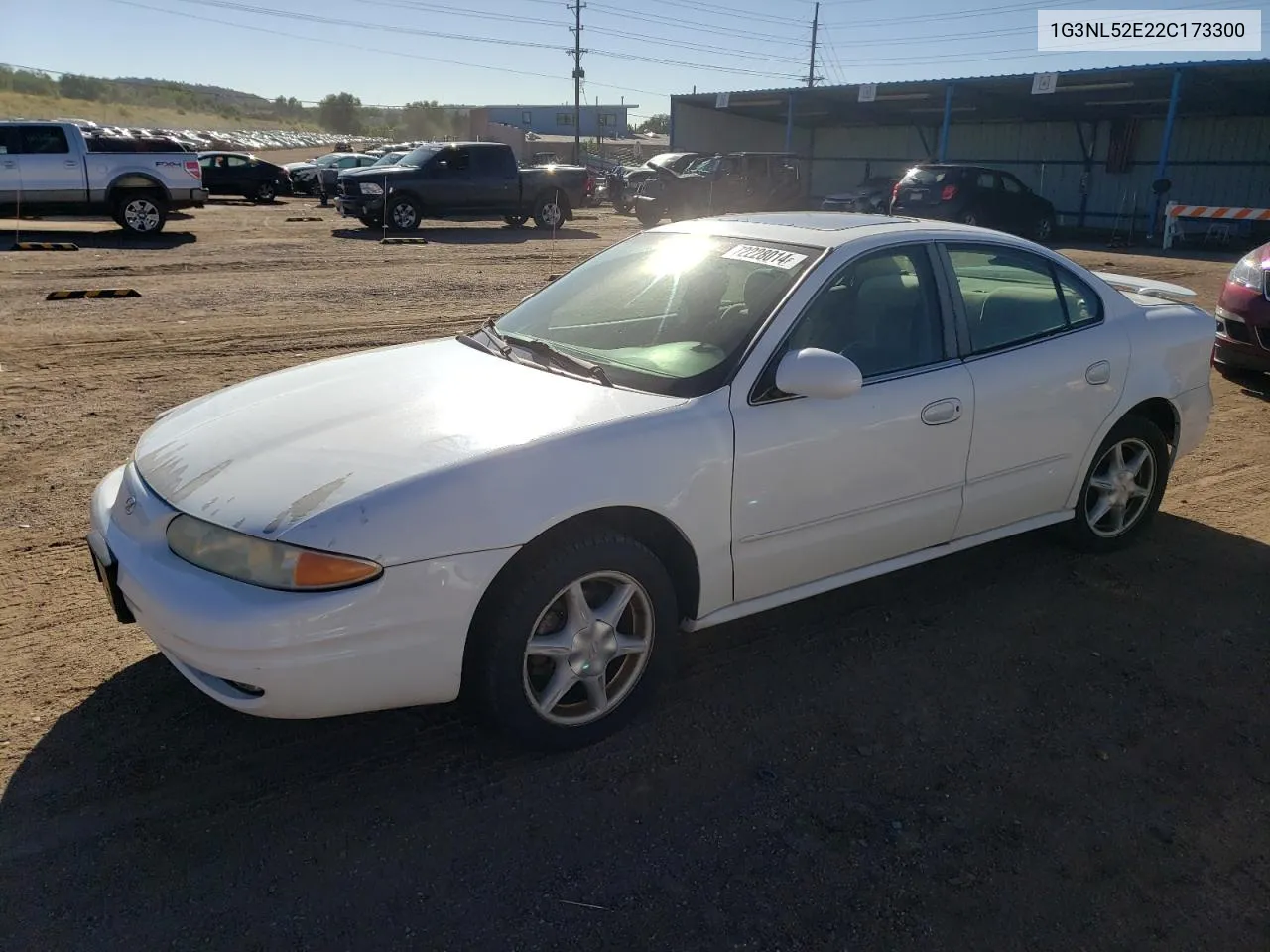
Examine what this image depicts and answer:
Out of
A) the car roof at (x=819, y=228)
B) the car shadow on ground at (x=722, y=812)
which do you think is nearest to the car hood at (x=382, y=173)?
→ the car roof at (x=819, y=228)

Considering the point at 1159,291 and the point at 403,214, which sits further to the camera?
the point at 403,214

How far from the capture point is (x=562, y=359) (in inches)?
136

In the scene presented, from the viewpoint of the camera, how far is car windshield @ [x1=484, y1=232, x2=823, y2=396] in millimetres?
3285

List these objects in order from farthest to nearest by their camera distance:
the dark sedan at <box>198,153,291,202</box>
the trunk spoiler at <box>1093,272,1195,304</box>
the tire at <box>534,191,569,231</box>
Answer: the dark sedan at <box>198,153,291,202</box> → the tire at <box>534,191,569,231</box> → the trunk spoiler at <box>1093,272,1195,304</box>

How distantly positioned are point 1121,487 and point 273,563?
3.82 metres

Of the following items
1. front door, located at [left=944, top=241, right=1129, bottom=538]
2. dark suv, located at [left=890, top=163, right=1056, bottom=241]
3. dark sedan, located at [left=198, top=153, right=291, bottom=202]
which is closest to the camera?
front door, located at [left=944, top=241, right=1129, bottom=538]

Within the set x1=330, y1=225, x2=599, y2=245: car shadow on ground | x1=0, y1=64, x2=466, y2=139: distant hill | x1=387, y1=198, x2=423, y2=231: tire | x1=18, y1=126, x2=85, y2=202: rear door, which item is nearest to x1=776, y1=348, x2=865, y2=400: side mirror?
x1=330, y1=225, x2=599, y2=245: car shadow on ground

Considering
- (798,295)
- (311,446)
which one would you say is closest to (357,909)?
(311,446)

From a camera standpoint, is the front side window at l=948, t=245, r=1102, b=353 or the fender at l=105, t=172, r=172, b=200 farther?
the fender at l=105, t=172, r=172, b=200

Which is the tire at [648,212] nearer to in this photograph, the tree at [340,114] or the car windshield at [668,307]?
the car windshield at [668,307]

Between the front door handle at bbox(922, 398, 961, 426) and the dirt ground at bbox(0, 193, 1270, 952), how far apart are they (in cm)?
88

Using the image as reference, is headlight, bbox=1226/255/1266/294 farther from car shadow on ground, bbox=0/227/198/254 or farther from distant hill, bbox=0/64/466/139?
distant hill, bbox=0/64/466/139

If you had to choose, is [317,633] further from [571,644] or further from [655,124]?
[655,124]

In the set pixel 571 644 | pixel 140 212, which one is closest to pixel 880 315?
pixel 571 644
